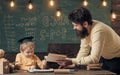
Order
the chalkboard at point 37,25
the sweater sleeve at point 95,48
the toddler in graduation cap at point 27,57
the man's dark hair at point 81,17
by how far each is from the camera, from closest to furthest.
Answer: the sweater sleeve at point 95,48, the man's dark hair at point 81,17, the toddler in graduation cap at point 27,57, the chalkboard at point 37,25

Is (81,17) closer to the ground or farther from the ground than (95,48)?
farther from the ground

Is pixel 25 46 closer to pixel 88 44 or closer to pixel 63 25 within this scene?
pixel 88 44

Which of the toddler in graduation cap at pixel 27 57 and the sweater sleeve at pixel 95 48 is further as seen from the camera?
the toddler in graduation cap at pixel 27 57

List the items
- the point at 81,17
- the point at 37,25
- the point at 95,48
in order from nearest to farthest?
the point at 95,48 → the point at 81,17 → the point at 37,25

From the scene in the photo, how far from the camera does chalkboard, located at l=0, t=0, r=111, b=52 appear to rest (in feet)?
21.9

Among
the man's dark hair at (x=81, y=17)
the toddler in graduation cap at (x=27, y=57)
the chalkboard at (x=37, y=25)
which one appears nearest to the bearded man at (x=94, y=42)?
the man's dark hair at (x=81, y=17)

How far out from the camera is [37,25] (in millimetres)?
6727

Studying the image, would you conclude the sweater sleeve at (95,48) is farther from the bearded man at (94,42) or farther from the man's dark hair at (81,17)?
the man's dark hair at (81,17)

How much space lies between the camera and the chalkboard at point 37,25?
21.9ft

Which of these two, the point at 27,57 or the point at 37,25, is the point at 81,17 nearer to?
the point at 27,57

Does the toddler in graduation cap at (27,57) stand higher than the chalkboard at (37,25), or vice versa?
the chalkboard at (37,25)

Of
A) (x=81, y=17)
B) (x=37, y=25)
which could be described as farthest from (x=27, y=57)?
(x=37, y=25)

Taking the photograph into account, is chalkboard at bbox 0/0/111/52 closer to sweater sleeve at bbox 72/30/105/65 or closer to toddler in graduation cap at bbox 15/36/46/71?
toddler in graduation cap at bbox 15/36/46/71

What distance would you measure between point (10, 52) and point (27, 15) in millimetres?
808
